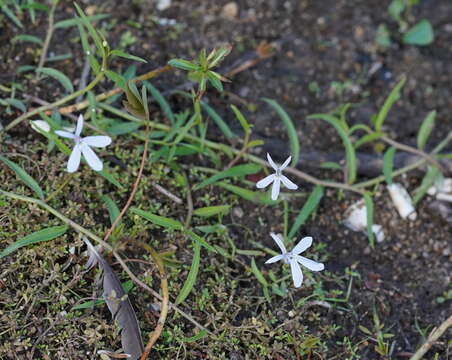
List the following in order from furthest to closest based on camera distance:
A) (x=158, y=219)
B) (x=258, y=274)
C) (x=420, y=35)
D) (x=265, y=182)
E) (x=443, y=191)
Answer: (x=420, y=35) < (x=443, y=191) < (x=258, y=274) < (x=158, y=219) < (x=265, y=182)

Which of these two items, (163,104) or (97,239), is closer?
(97,239)

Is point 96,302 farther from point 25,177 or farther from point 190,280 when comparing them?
point 25,177

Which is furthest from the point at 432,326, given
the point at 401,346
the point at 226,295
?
the point at 226,295

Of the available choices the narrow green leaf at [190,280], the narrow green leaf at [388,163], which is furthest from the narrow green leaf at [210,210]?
the narrow green leaf at [388,163]

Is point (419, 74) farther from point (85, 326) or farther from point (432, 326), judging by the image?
point (85, 326)

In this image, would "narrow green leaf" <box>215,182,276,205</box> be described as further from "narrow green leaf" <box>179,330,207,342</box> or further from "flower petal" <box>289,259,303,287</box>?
"narrow green leaf" <box>179,330,207,342</box>

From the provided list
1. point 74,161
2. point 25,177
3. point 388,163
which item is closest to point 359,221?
point 388,163
